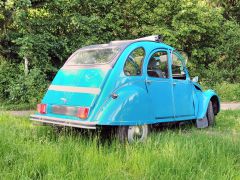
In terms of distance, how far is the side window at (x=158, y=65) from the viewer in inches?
326

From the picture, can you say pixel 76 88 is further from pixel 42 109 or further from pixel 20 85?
pixel 20 85

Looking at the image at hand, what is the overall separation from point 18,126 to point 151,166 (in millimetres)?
3702

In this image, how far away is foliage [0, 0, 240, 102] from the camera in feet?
47.3

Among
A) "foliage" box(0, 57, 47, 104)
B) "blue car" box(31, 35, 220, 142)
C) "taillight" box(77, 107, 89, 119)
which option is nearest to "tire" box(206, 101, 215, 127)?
"blue car" box(31, 35, 220, 142)

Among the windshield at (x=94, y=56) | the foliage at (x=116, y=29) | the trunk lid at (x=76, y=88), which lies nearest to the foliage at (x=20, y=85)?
the foliage at (x=116, y=29)

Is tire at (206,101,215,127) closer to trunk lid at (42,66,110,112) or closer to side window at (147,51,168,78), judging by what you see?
side window at (147,51,168,78)

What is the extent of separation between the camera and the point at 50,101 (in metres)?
7.77

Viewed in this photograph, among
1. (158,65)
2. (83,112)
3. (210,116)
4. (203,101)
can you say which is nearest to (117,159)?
(83,112)

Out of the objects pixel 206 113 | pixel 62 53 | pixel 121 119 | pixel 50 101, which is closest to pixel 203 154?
pixel 121 119

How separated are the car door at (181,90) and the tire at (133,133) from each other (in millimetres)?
1266

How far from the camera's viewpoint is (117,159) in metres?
5.72

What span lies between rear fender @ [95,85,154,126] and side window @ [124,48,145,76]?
36 cm

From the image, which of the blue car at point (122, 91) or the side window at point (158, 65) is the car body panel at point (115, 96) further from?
the side window at point (158, 65)

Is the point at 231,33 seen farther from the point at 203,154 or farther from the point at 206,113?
the point at 203,154
